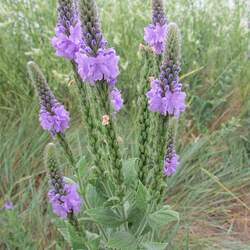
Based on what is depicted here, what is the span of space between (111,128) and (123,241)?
52 cm

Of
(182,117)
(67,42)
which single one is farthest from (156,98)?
(182,117)

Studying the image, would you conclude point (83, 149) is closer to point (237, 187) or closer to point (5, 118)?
point (5, 118)

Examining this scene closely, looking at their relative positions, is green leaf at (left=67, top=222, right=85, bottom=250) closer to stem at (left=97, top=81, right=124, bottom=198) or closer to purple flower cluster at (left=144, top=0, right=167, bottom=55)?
stem at (left=97, top=81, right=124, bottom=198)

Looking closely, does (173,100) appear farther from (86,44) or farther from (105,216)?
(105,216)

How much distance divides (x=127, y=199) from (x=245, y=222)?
1507 millimetres

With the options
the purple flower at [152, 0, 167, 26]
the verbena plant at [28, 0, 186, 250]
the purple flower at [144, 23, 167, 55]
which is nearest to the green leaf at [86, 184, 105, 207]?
the verbena plant at [28, 0, 186, 250]

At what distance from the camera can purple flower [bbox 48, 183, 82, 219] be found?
6.07 feet

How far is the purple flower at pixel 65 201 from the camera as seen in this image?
1.85m

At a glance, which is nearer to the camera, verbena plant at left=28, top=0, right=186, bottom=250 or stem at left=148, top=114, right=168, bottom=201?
verbena plant at left=28, top=0, right=186, bottom=250

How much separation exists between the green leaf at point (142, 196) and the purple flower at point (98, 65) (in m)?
0.45

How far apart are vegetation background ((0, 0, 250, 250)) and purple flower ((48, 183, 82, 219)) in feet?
1.97

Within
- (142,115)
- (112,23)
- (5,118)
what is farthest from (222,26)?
(142,115)

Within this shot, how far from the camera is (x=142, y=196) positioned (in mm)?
1748

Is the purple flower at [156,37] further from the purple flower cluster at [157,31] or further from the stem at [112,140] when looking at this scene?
the stem at [112,140]
